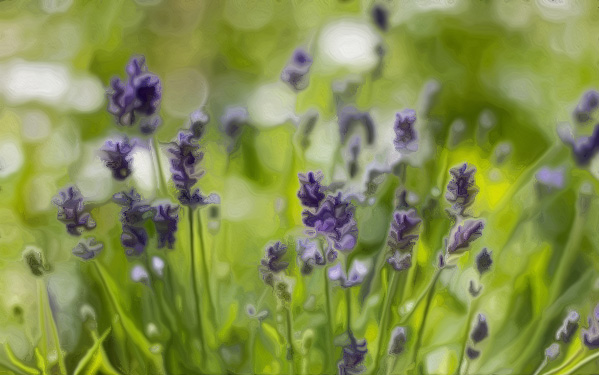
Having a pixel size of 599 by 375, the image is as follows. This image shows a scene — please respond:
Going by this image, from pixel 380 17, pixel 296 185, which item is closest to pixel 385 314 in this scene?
pixel 296 185

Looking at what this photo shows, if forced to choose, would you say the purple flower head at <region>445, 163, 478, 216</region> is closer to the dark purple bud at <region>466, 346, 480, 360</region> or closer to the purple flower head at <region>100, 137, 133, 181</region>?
the dark purple bud at <region>466, 346, 480, 360</region>


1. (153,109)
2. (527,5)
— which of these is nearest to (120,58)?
(153,109)

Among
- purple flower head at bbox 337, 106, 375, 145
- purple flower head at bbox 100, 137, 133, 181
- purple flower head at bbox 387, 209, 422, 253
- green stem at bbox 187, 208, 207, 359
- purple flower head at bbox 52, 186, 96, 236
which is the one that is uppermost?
purple flower head at bbox 337, 106, 375, 145

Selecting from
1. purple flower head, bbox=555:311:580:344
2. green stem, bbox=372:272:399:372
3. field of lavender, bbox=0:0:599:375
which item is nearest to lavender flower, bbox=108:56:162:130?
field of lavender, bbox=0:0:599:375

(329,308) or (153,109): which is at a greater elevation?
(153,109)

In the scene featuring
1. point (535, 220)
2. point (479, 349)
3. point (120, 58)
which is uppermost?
point (120, 58)

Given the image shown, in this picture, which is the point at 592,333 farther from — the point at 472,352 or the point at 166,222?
the point at 166,222

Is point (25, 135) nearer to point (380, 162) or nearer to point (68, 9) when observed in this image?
point (68, 9)
